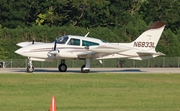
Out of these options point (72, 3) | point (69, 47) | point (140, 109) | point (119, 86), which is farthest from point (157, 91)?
point (72, 3)

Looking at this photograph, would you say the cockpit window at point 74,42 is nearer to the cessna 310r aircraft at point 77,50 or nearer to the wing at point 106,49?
the cessna 310r aircraft at point 77,50

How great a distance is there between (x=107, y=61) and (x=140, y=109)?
3733 centimetres

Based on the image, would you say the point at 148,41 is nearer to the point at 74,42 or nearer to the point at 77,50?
the point at 77,50

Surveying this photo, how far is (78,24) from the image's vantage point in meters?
79.8

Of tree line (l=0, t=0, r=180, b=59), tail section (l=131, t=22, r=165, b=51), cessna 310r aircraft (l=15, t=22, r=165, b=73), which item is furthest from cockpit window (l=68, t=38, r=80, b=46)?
tree line (l=0, t=0, r=180, b=59)

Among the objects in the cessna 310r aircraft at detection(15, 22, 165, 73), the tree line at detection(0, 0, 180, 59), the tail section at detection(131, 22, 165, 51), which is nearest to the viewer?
the cessna 310r aircraft at detection(15, 22, 165, 73)

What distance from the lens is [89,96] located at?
22328 mm

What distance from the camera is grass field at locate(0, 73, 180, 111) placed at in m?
19.0

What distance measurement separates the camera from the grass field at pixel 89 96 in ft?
62.3

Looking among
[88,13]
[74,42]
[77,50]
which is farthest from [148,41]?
[88,13]

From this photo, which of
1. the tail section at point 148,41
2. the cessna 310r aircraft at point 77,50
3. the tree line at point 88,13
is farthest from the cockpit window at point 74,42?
the tree line at point 88,13

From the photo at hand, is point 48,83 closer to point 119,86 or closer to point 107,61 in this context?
point 119,86

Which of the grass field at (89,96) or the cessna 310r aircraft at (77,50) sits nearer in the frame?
the grass field at (89,96)

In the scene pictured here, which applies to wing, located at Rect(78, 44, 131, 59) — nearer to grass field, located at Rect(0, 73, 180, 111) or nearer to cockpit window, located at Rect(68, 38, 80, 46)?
cockpit window, located at Rect(68, 38, 80, 46)
